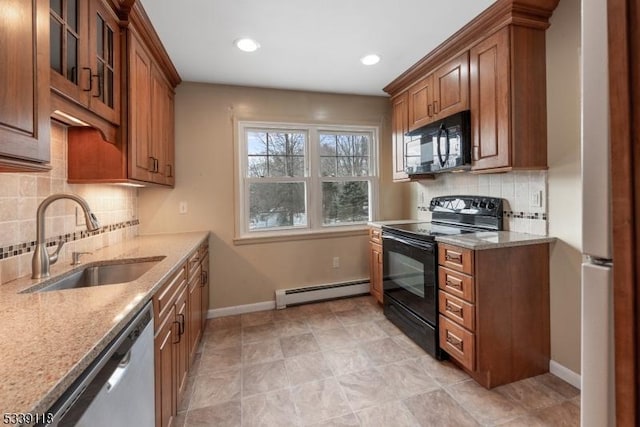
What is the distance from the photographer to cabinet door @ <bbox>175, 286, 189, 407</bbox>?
1.64 m

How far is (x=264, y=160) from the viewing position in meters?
3.29

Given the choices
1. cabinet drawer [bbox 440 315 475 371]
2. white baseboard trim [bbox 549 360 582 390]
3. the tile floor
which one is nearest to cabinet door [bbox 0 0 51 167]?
the tile floor

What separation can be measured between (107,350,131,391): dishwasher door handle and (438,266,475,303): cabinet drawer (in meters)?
1.85

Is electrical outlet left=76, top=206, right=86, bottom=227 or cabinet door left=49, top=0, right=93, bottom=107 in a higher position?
cabinet door left=49, top=0, right=93, bottom=107

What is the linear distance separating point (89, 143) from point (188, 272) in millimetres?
995

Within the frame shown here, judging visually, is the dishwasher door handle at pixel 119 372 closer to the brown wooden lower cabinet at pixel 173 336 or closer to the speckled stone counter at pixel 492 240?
the brown wooden lower cabinet at pixel 173 336

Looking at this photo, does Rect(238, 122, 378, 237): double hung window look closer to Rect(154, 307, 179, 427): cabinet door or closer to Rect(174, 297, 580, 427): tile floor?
Rect(174, 297, 580, 427): tile floor

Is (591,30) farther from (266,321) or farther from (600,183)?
(266,321)

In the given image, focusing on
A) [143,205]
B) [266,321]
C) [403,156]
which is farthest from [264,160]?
[266,321]

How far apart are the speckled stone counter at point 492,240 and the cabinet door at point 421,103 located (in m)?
1.18

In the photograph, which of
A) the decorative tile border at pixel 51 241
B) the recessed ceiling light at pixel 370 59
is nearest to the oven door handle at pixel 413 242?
the recessed ceiling light at pixel 370 59

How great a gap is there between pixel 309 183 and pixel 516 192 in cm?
201

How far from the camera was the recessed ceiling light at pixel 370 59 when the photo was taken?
253 centimetres

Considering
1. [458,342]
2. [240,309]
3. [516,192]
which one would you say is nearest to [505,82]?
[516,192]
